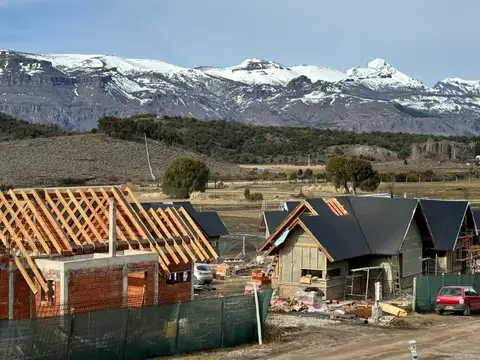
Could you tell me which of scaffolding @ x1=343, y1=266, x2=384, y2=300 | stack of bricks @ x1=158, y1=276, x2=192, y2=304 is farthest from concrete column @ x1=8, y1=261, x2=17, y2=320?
scaffolding @ x1=343, y1=266, x2=384, y2=300

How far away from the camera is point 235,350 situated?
23.5 m

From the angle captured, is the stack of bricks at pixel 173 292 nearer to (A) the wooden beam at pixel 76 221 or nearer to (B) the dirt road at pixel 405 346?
(A) the wooden beam at pixel 76 221

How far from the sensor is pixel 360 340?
25500 mm

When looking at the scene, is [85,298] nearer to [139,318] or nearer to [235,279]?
[139,318]

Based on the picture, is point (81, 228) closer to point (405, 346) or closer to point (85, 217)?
point (85, 217)

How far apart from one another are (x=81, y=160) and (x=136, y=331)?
356ft

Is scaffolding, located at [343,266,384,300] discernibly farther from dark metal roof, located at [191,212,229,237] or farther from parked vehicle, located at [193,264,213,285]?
dark metal roof, located at [191,212,229,237]

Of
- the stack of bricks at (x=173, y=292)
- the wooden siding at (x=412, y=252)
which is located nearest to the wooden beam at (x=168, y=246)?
the stack of bricks at (x=173, y=292)

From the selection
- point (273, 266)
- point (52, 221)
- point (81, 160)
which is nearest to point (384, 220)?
point (273, 266)

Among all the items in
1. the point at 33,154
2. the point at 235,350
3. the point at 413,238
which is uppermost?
the point at 33,154

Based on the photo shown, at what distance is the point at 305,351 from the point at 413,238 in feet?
52.8

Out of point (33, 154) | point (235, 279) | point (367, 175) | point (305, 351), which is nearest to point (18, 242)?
point (305, 351)

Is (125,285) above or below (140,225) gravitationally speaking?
below

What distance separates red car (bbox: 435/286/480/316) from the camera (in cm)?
3089
